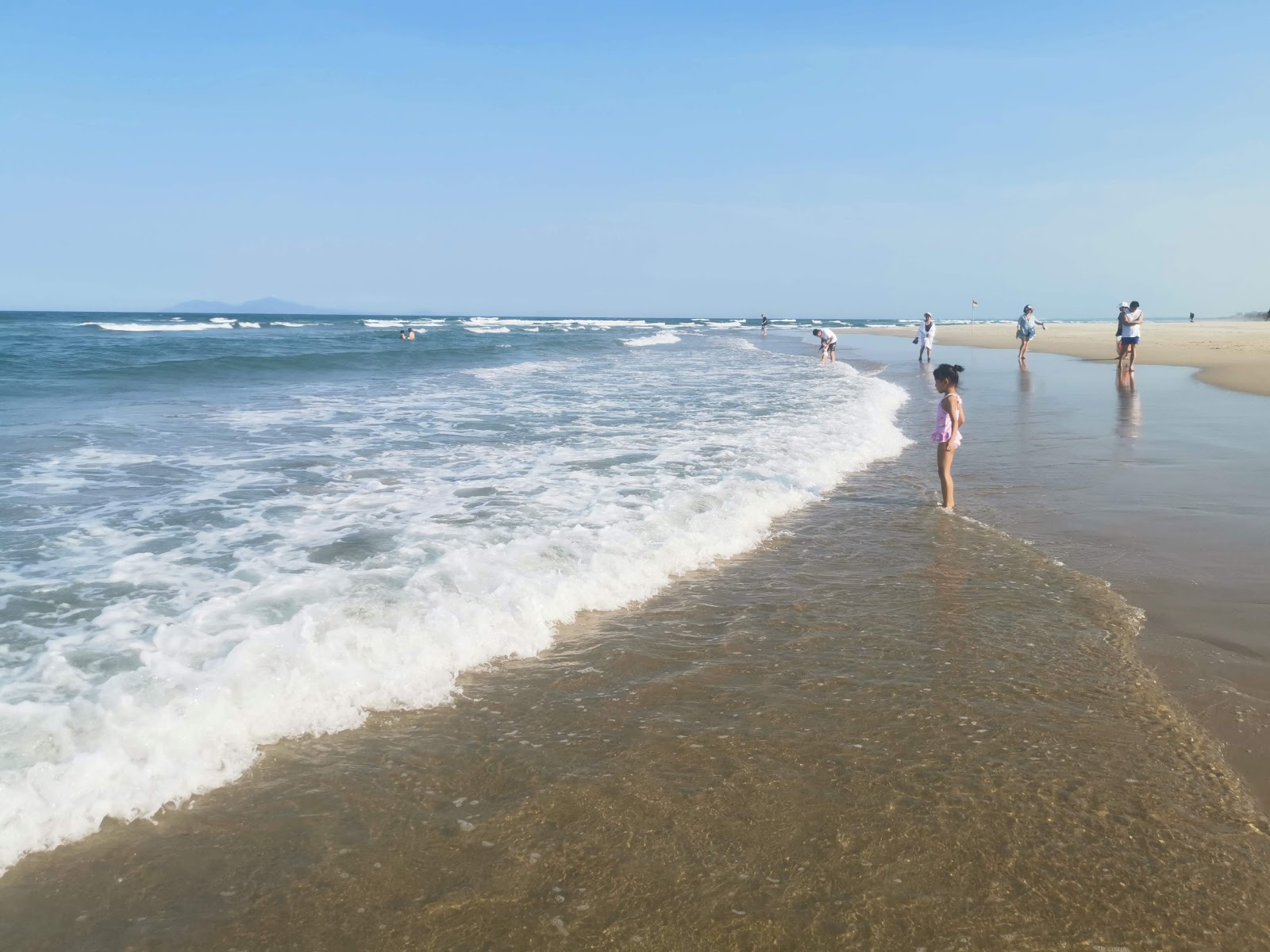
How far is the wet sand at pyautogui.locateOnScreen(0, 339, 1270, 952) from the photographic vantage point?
2547 mm

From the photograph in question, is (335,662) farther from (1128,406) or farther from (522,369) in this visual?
(522,369)

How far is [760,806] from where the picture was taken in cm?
310

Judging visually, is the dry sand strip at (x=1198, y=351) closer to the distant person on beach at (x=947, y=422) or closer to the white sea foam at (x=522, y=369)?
the distant person on beach at (x=947, y=422)

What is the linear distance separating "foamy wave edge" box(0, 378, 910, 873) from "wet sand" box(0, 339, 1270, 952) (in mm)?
169

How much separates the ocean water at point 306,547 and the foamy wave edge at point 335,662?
1cm

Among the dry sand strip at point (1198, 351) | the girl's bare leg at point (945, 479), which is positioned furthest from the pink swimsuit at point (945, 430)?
the dry sand strip at point (1198, 351)

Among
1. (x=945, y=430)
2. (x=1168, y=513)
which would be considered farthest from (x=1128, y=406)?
(x=945, y=430)

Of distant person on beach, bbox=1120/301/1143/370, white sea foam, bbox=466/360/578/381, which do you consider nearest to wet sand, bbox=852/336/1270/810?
distant person on beach, bbox=1120/301/1143/370

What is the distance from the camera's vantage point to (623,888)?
268cm

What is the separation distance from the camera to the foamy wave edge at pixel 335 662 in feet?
10.7

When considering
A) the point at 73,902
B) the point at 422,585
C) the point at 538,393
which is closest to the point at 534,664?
the point at 422,585

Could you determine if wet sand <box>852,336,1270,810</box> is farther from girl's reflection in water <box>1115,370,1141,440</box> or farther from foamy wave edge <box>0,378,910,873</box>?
foamy wave edge <box>0,378,910,873</box>

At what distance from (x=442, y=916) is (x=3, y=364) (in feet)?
104

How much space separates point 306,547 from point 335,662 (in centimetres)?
236
